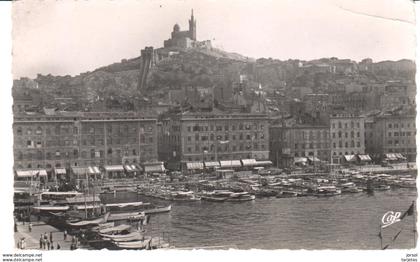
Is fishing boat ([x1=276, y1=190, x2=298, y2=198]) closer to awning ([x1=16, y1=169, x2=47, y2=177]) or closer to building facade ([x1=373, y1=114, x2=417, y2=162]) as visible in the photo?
building facade ([x1=373, y1=114, x2=417, y2=162])

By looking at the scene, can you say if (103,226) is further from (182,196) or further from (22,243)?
(182,196)

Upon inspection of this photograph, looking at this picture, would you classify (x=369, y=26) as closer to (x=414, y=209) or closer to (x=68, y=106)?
(x=414, y=209)

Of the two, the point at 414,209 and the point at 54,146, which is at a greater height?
the point at 54,146

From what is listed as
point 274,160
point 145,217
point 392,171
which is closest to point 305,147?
point 274,160

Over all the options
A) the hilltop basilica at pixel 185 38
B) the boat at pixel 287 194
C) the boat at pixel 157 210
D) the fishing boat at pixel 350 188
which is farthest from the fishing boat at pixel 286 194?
the hilltop basilica at pixel 185 38

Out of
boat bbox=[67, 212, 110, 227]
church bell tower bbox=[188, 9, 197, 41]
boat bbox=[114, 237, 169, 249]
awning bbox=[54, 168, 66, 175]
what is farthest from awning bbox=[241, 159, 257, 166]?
boat bbox=[114, 237, 169, 249]

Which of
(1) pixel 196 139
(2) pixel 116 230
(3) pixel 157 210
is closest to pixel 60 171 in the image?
(3) pixel 157 210

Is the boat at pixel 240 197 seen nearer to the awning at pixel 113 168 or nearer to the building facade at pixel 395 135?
the awning at pixel 113 168
